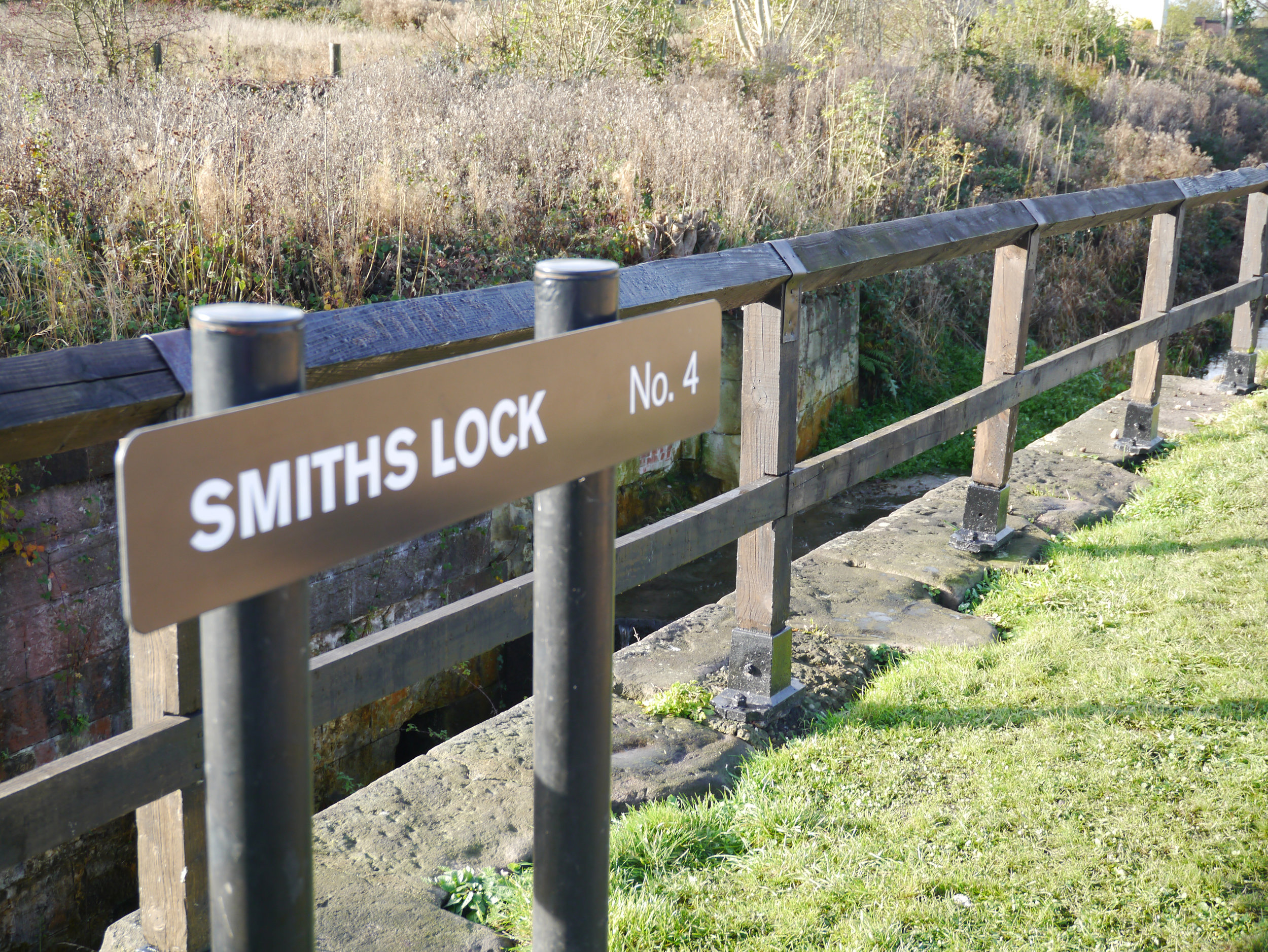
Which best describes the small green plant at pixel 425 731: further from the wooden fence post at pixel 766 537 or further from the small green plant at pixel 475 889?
the small green plant at pixel 475 889

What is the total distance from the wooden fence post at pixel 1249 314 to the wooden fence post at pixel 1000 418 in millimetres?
3232

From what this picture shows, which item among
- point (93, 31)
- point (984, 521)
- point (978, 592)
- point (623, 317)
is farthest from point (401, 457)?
point (93, 31)

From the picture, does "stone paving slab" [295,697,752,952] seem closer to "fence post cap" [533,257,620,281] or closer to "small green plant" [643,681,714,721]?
"small green plant" [643,681,714,721]

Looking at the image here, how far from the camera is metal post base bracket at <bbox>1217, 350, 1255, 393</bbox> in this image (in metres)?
6.52

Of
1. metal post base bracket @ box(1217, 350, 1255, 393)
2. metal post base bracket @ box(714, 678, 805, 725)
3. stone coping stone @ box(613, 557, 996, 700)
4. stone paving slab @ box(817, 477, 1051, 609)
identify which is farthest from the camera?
metal post base bracket @ box(1217, 350, 1255, 393)

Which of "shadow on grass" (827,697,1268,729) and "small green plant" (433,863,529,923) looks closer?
"small green plant" (433,863,529,923)

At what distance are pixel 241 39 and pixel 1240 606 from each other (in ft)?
54.7

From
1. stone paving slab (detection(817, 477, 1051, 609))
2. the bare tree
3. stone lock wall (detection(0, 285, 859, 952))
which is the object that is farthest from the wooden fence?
the bare tree

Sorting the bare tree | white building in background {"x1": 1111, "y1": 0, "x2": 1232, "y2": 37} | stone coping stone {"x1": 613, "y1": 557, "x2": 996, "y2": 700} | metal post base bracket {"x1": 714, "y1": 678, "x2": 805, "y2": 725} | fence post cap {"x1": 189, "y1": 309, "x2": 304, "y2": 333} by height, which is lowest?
stone coping stone {"x1": 613, "y1": 557, "x2": 996, "y2": 700}

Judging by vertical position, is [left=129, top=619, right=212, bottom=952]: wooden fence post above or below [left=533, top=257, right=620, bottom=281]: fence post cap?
below

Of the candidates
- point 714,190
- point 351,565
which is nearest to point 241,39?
point 714,190

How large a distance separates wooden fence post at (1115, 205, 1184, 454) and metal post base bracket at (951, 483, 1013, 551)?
157 centimetres

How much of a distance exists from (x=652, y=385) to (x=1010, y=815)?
5.33 ft

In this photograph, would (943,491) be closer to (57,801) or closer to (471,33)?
(57,801)
